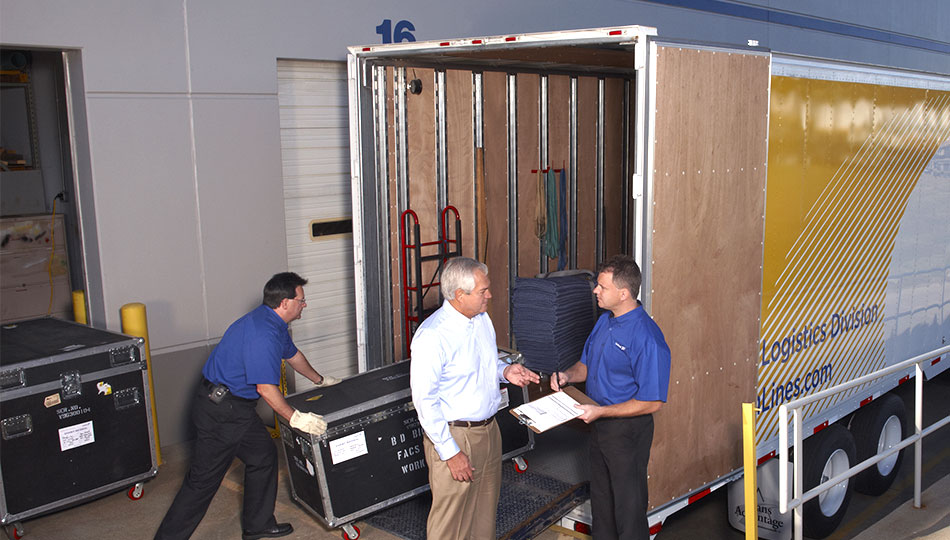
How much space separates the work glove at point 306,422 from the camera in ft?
16.2

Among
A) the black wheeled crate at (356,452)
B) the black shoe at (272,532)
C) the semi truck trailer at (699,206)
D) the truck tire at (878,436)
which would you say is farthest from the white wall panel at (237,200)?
the truck tire at (878,436)

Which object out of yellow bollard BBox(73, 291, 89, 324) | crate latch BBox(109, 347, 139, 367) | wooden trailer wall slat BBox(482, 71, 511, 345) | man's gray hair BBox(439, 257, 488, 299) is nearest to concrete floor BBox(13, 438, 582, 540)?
crate latch BBox(109, 347, 139, 367)

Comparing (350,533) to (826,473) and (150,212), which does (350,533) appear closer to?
(150,212)

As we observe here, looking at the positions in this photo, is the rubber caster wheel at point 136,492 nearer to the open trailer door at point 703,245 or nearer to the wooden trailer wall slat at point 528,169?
the open trailer door at point 703,245

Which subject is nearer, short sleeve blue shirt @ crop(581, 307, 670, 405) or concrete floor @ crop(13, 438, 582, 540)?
short sleeve blue shirt @ crop(581, 307, 670, 405)

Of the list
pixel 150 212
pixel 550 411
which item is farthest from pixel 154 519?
pixel 550 411

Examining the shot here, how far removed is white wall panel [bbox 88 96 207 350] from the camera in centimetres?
651

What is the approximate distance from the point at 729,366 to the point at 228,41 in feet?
15.5

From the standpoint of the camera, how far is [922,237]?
24.9 ft

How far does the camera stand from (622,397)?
4.76 meters

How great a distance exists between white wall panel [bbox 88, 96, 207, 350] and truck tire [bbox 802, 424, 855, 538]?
16.0 ft

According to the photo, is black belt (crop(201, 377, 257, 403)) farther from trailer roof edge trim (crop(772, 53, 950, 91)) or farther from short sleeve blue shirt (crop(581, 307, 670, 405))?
trailer roof edge trim (crop(772, 53, 950, 91))

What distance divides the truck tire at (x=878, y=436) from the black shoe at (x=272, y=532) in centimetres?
449

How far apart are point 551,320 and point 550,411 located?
159 centimetres
